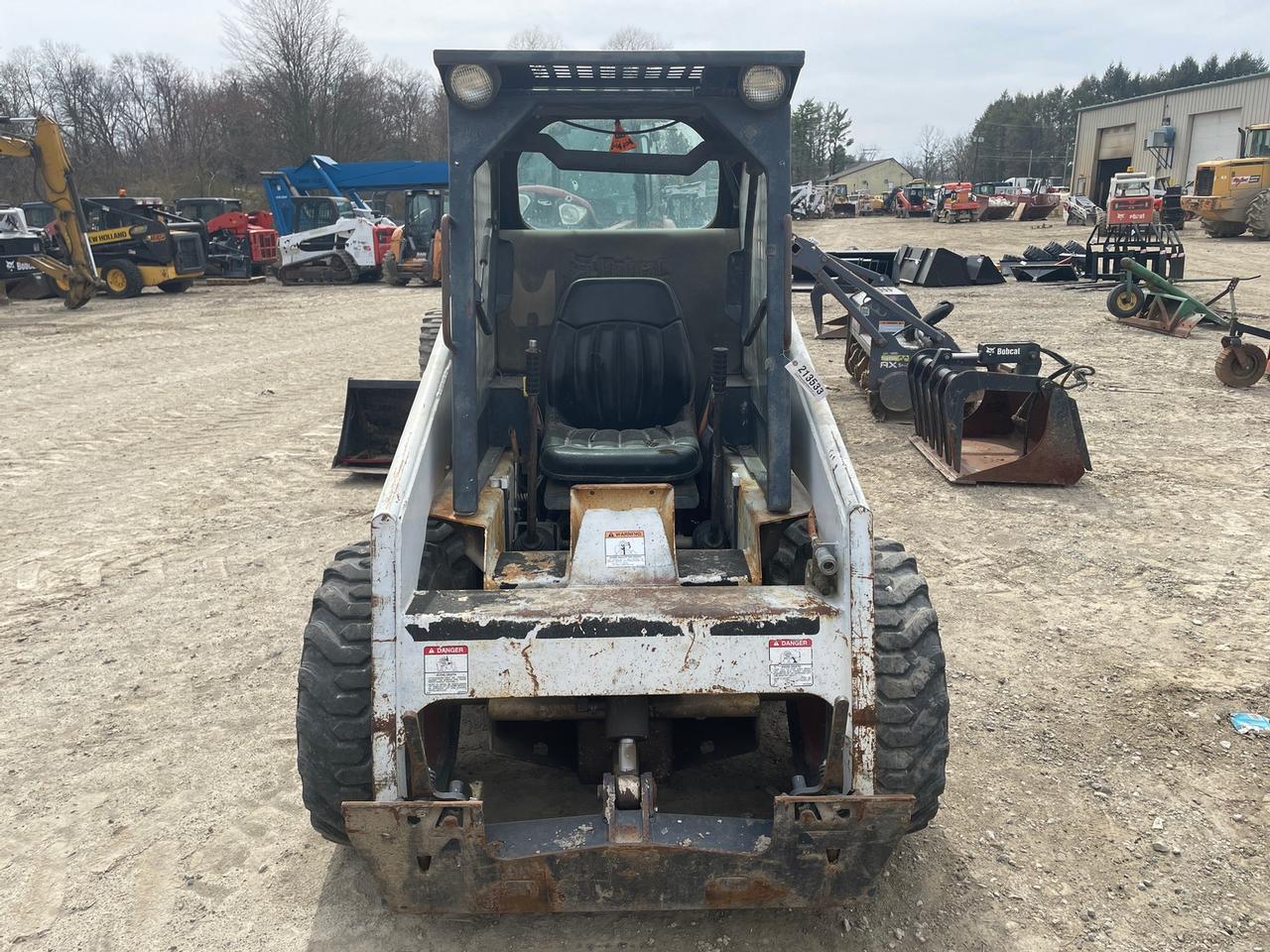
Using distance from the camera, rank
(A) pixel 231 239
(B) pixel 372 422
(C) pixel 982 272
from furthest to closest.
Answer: (A) pixel 231 239
(C) pixel 982 272
(B) pixel 372 422

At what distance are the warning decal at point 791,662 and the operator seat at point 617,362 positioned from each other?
5.40ft

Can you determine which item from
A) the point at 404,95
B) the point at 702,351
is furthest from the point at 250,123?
the point at 702,351

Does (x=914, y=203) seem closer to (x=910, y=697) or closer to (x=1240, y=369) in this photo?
(x=1240, y=369)

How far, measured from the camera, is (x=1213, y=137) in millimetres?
40531

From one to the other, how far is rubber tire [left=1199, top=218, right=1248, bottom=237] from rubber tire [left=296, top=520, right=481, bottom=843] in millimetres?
31730

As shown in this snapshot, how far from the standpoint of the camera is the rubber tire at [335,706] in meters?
2.62

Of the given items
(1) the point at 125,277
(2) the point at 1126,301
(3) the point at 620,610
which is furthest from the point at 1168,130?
(3) the point at 620,610

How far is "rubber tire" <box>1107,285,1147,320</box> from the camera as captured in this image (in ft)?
46.3

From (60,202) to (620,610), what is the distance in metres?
17.6

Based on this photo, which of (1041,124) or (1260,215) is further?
(1041,124)

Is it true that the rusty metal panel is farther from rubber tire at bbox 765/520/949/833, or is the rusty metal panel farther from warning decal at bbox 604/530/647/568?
warning decal at bbox 604/530/647/568

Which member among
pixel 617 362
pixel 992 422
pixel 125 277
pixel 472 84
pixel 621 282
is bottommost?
pixel 992 422

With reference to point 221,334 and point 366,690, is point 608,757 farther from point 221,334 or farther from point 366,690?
point 221,334

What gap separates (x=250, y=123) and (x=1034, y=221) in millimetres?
31718
